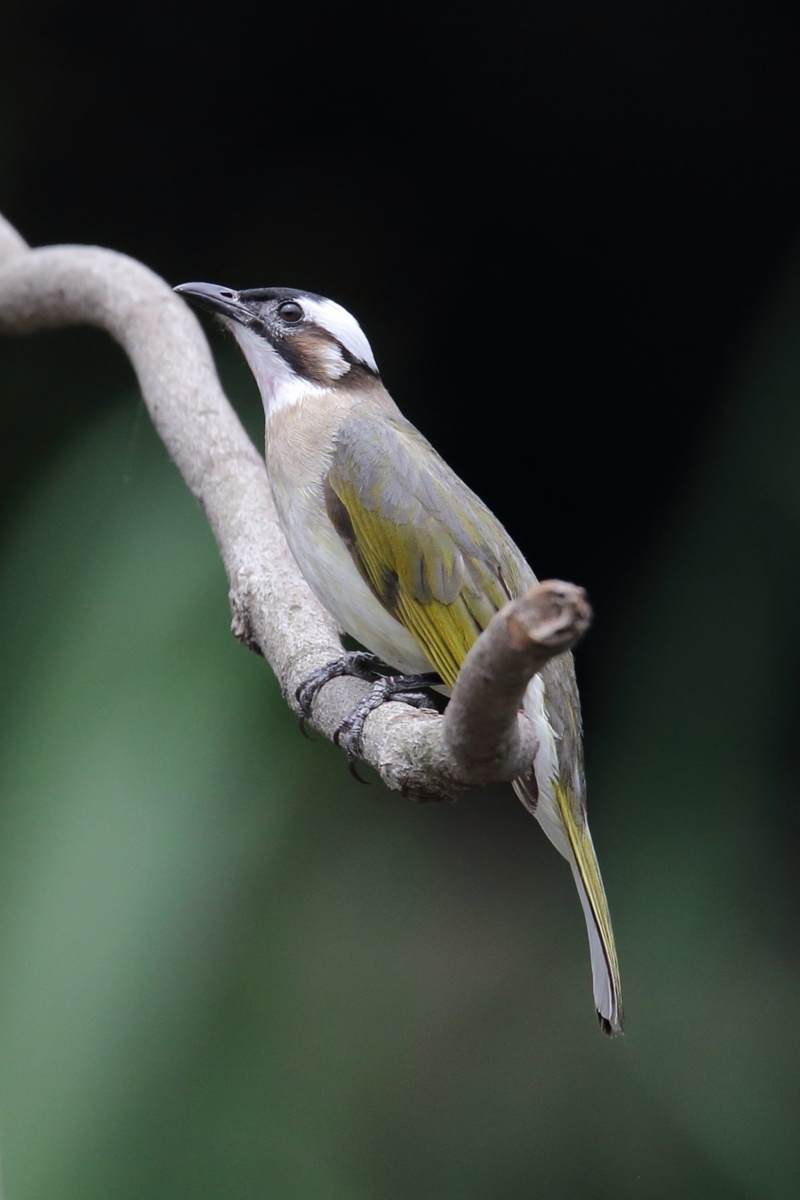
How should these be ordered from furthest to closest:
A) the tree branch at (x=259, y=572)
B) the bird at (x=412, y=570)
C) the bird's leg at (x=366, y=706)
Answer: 1. the bird at (x=412, y=570)
2. the bird's leg at (x=366, y=706)
3. the tree branch at (x=259, y=572)

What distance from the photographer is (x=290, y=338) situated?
2537mm

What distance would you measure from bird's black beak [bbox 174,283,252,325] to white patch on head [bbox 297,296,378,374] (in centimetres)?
13

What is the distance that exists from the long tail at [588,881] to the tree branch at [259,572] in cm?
37

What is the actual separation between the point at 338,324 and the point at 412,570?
2.35ft

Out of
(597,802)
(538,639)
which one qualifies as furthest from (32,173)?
(538,639)

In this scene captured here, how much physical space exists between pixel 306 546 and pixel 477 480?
1.56m

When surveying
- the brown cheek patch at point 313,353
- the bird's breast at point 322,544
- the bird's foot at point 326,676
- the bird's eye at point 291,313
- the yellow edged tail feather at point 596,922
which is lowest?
the yellow edged tail feather at point 596,922

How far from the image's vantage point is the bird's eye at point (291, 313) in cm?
255

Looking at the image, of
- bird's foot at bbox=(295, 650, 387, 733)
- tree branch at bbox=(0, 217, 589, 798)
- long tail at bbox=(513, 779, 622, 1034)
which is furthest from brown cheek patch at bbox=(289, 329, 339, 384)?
long tail at bbox=(513, 779, 622, 1034)

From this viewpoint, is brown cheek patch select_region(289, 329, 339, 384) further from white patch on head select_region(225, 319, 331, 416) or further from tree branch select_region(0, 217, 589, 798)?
tree branch select_region(0, 217, 589, 798)

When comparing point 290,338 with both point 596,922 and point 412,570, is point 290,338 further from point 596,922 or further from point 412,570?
point 596,922

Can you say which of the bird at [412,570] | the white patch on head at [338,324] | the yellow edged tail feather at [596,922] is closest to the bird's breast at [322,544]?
the bird at [412,570]

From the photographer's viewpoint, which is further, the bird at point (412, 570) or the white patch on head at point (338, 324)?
the white patch on head at point (338, 324)

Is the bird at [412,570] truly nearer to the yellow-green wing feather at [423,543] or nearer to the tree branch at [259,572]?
the yellow-green wing feather at [423,543]
